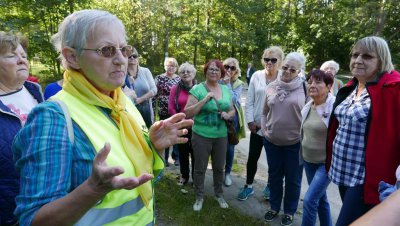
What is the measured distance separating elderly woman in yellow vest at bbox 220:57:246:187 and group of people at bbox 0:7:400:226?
0.02m

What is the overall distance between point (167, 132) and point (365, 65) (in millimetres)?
1937

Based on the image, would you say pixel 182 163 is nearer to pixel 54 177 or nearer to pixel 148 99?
pixel 148 99

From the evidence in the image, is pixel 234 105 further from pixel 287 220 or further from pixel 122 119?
pixel 122 119

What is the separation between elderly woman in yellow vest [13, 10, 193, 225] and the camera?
46.4 inches

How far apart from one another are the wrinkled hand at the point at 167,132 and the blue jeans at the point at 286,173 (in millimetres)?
2412

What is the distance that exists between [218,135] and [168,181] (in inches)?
55.8

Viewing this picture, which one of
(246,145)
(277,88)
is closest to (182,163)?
(277,88)

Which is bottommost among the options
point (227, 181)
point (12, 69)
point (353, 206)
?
point (227, 181)

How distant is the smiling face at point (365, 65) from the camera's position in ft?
8.86

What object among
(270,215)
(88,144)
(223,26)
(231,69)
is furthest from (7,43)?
(223,26)

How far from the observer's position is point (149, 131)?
180 centimetres

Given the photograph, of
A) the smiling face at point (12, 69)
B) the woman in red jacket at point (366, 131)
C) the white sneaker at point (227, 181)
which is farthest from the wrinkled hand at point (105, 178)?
the white sneaker at point (227, 181)

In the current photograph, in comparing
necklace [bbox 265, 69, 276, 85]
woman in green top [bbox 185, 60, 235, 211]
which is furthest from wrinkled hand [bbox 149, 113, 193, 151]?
necklace [bbox 265, 69, 276, 85]

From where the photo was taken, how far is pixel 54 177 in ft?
4.01
